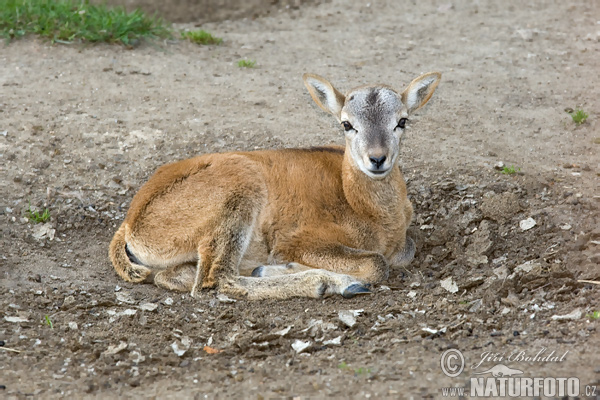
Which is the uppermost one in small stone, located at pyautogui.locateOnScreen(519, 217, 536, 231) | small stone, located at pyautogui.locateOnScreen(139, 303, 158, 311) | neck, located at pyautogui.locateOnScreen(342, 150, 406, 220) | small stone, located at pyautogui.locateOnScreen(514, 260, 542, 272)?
neck, located at pyautogui.locateOnScreen(342, 150, 406, 220)

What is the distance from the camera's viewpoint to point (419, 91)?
7.27 m

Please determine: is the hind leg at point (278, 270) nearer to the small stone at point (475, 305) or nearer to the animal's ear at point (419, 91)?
the small stone at point (475, 305)

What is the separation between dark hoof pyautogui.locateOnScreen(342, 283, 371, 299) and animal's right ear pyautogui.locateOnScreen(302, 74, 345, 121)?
1.80 m

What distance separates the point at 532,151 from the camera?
8.81 m

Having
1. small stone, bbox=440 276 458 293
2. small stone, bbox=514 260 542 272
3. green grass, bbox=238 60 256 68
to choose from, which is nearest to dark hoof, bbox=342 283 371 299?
small stone, bbox=440 276 458 293

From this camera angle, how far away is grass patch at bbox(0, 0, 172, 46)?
11.3 m

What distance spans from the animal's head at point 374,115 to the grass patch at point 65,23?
5.43 m

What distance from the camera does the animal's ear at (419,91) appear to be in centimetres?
717

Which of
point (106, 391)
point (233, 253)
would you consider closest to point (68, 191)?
point (233, 253)

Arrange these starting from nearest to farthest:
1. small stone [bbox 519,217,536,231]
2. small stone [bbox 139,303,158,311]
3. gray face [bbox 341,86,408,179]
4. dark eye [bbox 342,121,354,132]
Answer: small stone [bbox 139,303,158,311] < gray face [bbox 341,86,408,179] < dark eye [bbox 342,121,354,132] < small stone [bbox 519,217,536,231]

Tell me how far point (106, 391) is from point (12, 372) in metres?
0.78

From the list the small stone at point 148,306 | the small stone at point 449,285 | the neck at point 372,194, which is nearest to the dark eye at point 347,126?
the neck at point 372,194

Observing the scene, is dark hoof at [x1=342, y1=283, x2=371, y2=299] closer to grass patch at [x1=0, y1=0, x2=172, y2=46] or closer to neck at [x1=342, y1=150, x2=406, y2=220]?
neck at [x1=342, y1=150, x2=406, y2=220]

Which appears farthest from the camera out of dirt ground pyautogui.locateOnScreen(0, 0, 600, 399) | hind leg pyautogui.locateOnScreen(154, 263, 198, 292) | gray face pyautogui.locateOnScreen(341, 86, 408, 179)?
hind leg pyautogui.locateOnScreen(154, 263, 198, 292)
